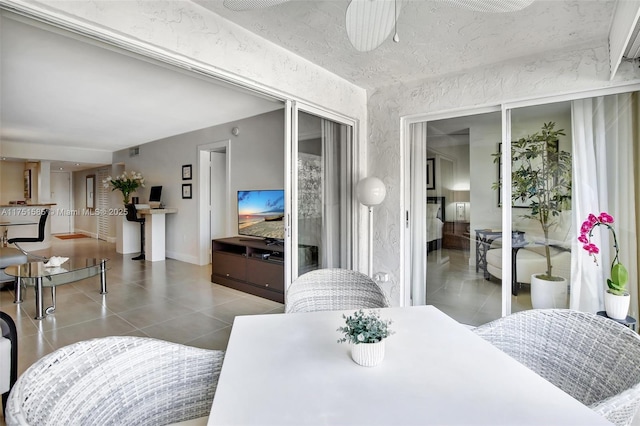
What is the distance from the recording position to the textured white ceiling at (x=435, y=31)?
201 centimetres

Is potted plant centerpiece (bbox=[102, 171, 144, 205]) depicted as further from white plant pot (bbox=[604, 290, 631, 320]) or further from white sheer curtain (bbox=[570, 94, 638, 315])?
white plant pot (bbox=[604, 290, 631, 320])

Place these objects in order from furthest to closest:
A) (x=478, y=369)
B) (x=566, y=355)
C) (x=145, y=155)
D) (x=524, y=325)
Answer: (x=145, y=155)
(x=524, y=325)
(x=566, y=355)
(x=478, y=369)

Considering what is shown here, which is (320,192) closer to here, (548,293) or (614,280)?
(548,293)

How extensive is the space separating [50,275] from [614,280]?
5135 millimetres

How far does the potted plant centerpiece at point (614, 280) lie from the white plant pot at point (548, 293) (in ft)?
1.13

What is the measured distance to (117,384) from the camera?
38.1 inches

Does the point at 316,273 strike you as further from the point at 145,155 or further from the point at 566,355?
the point at 145,155

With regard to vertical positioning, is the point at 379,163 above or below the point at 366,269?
above

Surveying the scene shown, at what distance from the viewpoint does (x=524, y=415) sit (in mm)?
756

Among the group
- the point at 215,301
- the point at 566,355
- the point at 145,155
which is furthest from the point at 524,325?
the point at 145,155

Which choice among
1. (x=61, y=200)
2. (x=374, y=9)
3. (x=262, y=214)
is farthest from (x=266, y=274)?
(x=61, y=200)

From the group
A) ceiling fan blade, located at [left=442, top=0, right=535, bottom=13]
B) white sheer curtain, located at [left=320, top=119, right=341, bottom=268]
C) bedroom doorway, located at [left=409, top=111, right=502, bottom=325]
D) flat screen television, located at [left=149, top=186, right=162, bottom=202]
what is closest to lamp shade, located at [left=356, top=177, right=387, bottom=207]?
white sheer curtain, located at [left=320, top=119, right=341, bottom=268]

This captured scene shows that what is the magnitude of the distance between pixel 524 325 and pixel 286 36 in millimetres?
2418

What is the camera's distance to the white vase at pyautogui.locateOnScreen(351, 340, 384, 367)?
0.97 metres
